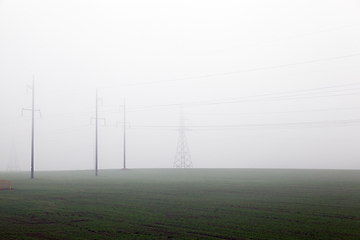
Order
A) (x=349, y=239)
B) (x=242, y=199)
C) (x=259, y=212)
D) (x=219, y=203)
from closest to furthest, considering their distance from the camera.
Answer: (x=349, y=239) → (x=259, y=212) → (x=219, y=203) → (x=242, y=199)

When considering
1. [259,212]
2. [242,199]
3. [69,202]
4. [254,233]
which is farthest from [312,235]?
[69,202]

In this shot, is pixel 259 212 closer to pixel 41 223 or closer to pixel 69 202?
pixel 41 223

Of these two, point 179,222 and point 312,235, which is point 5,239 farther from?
point 312,235

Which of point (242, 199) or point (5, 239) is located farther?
point (242, 199)

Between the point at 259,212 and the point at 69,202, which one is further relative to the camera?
the point at 69,202

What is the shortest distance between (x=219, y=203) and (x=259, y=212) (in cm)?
368

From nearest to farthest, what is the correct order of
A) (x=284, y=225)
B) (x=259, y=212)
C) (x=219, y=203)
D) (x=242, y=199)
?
(x=284, y=225), (x=259, y=212), (x=219, y=203), (x=242, y=199)

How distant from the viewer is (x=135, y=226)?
46.6ft

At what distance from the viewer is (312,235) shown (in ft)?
41.0

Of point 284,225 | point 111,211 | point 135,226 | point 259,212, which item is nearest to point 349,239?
point 284,225

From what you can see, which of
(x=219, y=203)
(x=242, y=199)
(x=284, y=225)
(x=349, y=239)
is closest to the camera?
(x=349, y=239)

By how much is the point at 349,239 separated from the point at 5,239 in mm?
12237

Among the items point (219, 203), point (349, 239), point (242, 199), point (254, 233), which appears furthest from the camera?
point (242, 199)

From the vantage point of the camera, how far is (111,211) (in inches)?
704
